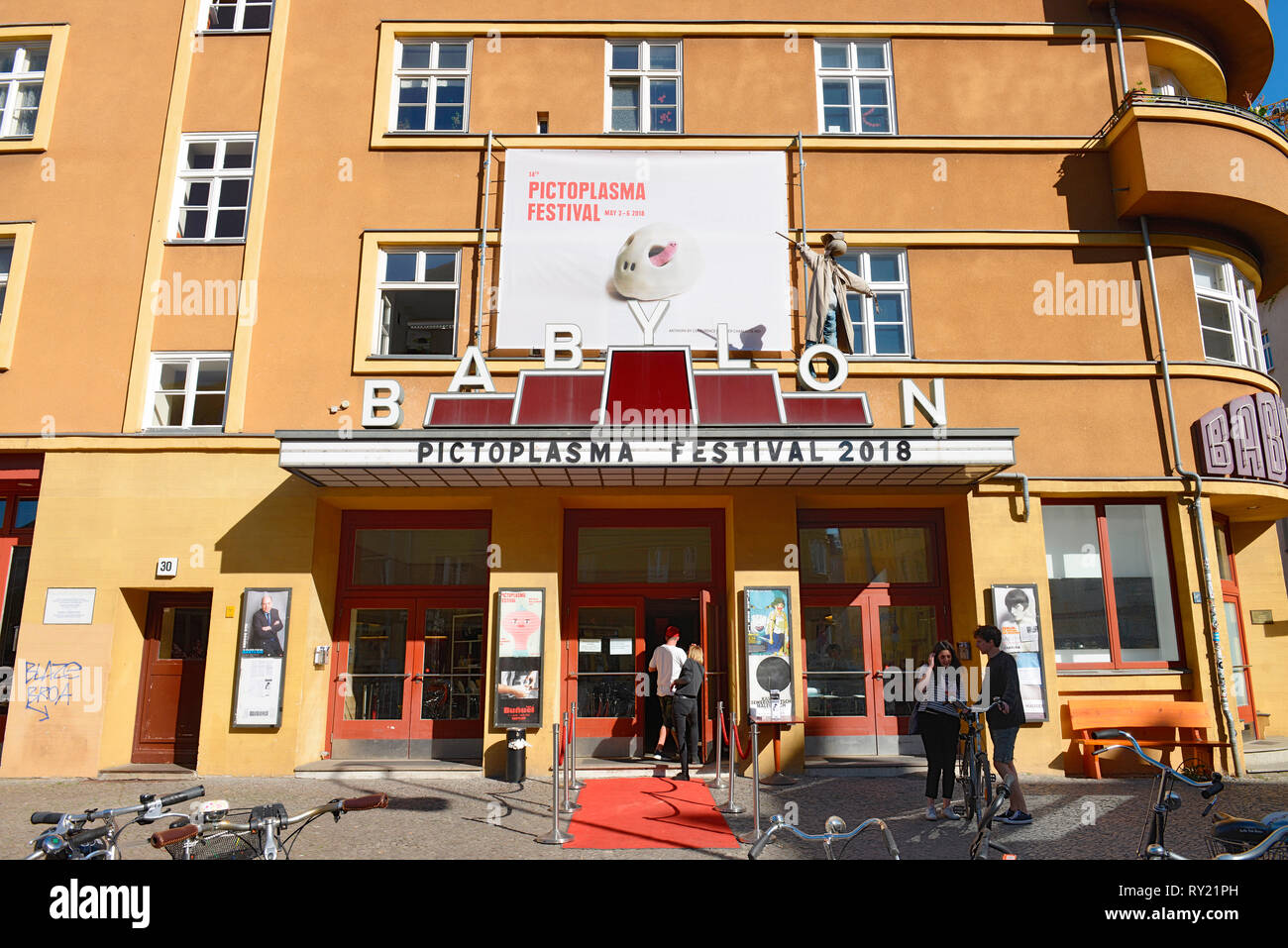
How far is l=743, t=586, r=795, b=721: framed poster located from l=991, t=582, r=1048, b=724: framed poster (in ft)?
9.54

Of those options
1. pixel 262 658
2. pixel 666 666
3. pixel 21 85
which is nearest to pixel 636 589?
pixel 666 666

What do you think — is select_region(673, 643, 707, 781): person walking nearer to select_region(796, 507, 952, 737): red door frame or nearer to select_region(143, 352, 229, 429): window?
select_region(796, 507, 952, 737): red door frame

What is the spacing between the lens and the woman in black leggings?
848 cm

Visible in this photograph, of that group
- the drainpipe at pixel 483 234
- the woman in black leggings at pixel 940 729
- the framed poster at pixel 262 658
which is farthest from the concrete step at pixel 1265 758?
the framed poster at pixel 262 658

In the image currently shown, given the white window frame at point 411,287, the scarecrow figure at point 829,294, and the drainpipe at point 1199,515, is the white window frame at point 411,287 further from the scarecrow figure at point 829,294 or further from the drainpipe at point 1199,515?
the drainpipe at point 1199,515

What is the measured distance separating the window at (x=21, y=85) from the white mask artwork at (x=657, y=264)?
10121mm

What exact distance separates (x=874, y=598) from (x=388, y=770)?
7.38 meters

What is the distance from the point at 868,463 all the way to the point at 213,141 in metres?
11.7

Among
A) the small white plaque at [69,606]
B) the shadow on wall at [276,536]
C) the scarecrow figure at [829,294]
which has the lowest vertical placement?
the small white plaque at [69,606]

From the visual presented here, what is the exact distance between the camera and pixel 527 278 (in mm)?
12820

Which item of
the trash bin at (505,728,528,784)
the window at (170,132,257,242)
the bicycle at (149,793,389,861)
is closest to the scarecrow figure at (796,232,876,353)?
the trash bin at (505,728,528,784)

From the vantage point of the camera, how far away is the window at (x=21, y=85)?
13.8 metres

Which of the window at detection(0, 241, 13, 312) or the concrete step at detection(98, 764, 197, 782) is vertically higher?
the window at detection(0, 241, 13, 312)

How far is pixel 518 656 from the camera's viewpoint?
11.4m
